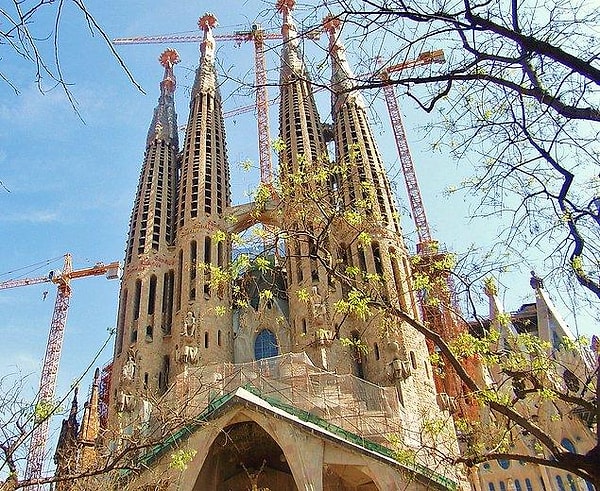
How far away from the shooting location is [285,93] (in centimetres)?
4006

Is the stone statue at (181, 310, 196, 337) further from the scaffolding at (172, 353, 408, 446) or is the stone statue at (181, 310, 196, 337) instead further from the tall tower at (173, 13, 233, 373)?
the scaffolding at (172, 353, 408, 446)

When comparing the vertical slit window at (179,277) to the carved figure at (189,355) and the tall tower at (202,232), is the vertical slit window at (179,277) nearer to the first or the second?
the tall tower at (202,232)

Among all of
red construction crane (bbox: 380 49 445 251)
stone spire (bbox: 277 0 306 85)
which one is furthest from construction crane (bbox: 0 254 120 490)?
stone spire (bbox: 277 0 306 85)

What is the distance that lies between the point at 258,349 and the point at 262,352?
31 cm

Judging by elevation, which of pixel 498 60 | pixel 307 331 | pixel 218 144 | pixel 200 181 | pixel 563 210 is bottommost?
pixel 563 210

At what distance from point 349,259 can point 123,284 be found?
1151 centimetres

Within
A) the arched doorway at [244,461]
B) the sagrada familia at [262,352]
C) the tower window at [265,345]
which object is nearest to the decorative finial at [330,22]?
the sagrada familia at [262,352]

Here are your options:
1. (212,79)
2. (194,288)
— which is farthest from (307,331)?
(212,79)

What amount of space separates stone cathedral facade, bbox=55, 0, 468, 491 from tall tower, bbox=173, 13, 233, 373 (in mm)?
86

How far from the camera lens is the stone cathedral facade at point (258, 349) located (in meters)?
20.9

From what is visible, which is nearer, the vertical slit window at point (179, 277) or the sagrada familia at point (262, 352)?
the sagrada familia at point (262, 352)

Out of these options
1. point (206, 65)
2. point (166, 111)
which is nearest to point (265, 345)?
point (166, 111)

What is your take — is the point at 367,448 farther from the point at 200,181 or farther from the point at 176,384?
the point at 200,181

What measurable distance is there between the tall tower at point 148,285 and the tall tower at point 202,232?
76 centimetres
